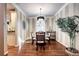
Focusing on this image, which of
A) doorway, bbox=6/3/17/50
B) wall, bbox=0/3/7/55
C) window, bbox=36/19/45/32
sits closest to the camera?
wall, bbox=0/3/7/55

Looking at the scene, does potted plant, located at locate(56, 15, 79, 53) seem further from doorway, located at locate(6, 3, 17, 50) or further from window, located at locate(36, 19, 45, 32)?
doorway, located at locate(6, 3, 17, 50)

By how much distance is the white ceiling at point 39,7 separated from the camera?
8.58 ft

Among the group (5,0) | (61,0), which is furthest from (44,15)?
(5,0)

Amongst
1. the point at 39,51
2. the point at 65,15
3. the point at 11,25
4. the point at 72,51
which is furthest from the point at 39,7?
the point at 72,51

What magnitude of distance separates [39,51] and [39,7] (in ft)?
3.43

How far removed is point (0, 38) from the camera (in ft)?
8.39

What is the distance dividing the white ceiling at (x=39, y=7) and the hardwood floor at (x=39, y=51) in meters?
0.75

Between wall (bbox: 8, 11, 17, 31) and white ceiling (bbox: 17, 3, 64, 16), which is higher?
white ceiling (bbox: 17, 3, 64, 16)

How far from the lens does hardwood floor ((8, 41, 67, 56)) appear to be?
259 cm

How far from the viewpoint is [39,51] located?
2.70 m

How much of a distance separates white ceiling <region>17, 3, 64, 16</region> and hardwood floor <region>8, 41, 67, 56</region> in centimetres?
75

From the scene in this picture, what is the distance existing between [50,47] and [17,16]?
1118mm

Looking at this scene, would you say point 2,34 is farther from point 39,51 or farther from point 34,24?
point 39,51

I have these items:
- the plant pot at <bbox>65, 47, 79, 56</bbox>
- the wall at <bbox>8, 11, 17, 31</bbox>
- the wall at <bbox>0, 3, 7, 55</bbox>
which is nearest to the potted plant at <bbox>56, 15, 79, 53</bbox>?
the plant pot at <bbox>65, 47, 79, 56</bbox>
